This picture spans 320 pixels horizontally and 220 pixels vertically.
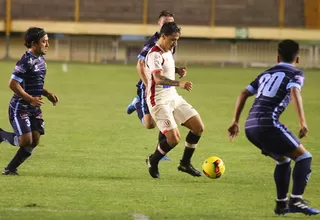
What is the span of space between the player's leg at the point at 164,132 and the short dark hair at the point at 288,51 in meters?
2.76

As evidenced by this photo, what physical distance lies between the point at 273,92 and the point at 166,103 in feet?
9.50

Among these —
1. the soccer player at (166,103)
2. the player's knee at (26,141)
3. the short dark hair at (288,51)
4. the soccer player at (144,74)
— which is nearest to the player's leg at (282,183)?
the short dark hair at (288,51)

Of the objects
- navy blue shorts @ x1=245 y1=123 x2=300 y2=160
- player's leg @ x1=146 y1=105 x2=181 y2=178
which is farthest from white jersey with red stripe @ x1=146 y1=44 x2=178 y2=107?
navy blue shorts @ x1=245 y1=123 x2=300 y2=160

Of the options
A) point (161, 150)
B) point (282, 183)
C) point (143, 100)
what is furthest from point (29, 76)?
point (282, 183)

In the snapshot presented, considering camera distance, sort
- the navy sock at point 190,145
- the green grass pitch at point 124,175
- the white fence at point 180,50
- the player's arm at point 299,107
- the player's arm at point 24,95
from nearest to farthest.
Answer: the player's arm at point 299,107, the green grass pitch at point 124,175, the player's arm at point 24,95, the navy sock at point 190,145, the white fence at point 180,50

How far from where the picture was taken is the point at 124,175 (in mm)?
11469

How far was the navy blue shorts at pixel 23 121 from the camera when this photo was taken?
11195 mm

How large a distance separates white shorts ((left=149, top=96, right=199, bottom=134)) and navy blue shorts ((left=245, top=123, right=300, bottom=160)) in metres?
2.64

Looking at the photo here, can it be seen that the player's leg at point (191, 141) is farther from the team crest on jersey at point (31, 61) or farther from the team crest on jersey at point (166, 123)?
the team crest on jersey at point (31, 61)

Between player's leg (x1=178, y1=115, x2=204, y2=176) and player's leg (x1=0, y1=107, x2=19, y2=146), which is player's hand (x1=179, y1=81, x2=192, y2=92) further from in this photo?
player's leg (x1=0, y1=107, x2=19, y2=146)

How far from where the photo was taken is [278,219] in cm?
861

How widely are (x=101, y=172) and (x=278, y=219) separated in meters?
3.57

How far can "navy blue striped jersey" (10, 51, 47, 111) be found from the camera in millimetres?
11086

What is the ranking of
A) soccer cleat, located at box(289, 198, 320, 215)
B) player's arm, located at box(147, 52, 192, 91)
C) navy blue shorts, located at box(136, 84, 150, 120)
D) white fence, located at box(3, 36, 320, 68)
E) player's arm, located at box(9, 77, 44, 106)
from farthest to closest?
white fence, located at box(3, 36, 320, 68) → navy blue shorts, located at box(136, 84, 150, 120) → player's arm, located at box(147, 52, 192, 91) → player's arm, located at box(9, 77, 44, 106) → soccer cleat, located at box(289, 198, 320, 215)
